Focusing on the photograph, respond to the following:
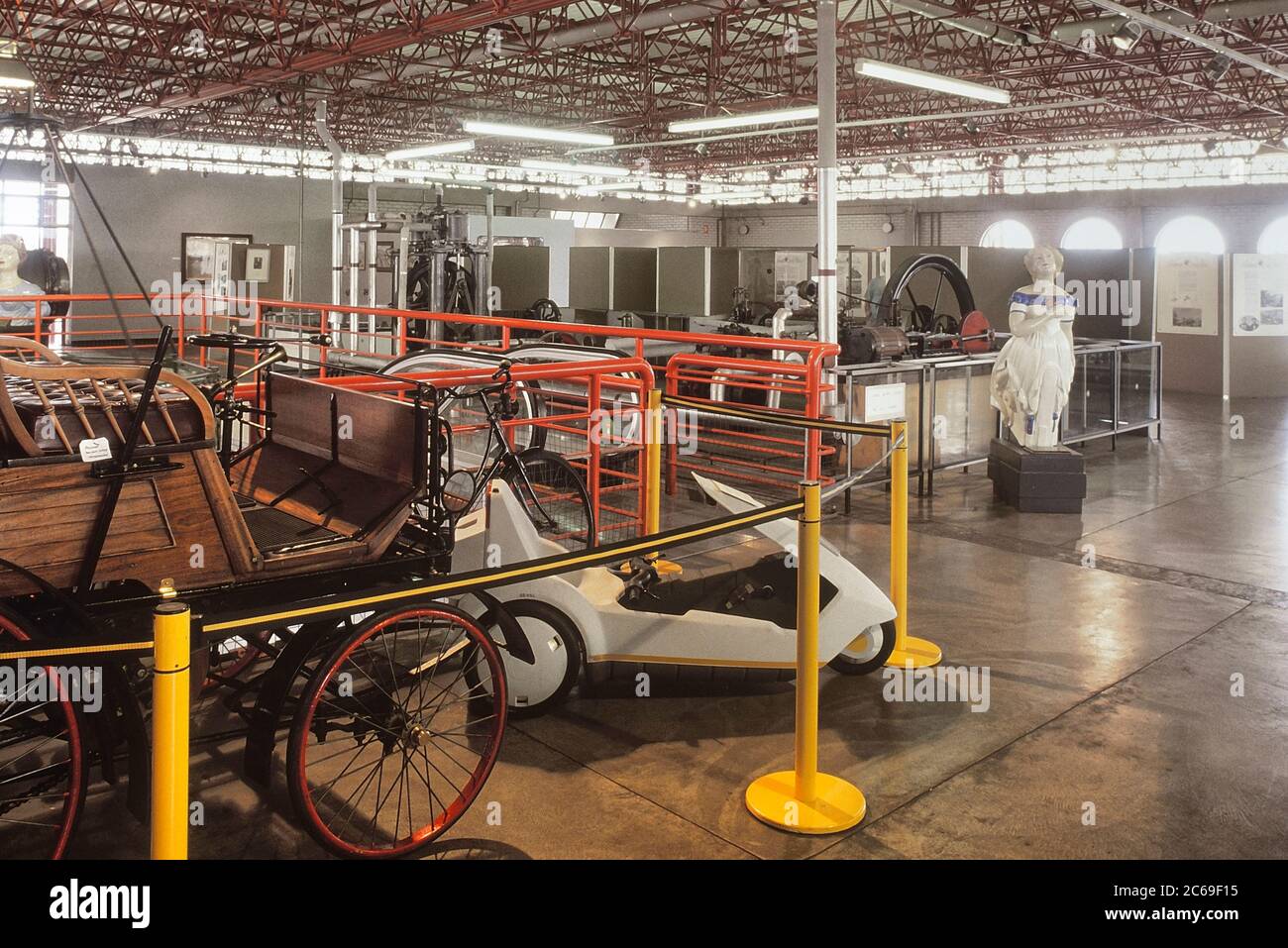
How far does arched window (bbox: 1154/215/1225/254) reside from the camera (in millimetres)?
27219

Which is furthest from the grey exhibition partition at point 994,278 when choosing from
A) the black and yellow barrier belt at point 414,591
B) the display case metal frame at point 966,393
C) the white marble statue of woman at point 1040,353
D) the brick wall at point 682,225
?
the brick wall at point 682,225

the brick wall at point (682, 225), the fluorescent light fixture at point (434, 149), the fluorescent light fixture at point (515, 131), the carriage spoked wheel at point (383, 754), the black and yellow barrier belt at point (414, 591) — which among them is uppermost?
the brick wall at point (682, 225)

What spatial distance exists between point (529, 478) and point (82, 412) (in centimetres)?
328

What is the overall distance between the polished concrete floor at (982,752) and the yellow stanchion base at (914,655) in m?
0.15

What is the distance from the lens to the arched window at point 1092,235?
95.5 feet

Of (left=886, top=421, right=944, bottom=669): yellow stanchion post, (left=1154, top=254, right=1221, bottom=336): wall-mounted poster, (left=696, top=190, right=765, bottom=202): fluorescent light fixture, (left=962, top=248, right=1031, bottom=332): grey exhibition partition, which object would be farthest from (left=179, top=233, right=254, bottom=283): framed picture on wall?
(left=886, top=421, right=944, bottom=669): yellow stanchion post

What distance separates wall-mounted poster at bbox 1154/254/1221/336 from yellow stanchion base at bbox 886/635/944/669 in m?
13.7

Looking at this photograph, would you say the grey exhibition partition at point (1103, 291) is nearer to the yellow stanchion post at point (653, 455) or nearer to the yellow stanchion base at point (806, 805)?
the yellow stanchion post at point (653, 455)

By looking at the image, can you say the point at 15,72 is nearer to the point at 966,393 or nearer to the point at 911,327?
the point at 966,393

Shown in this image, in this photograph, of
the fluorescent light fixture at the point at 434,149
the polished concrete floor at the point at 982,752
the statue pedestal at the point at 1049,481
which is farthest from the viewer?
the fluorescent light fixture at the point at 434,149

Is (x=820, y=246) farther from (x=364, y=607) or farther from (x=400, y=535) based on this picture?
(x=364, y=607)

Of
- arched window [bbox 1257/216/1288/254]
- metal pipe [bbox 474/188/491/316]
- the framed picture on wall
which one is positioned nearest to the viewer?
metal pipe [bbox 474/188/491/316]

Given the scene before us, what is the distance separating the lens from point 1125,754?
4059mm

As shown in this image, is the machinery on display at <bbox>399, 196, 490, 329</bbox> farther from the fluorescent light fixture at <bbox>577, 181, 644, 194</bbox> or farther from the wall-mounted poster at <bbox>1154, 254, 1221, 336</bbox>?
the fluorescent light fixture at <bbox>577, 181, 644, 194</bbox>
